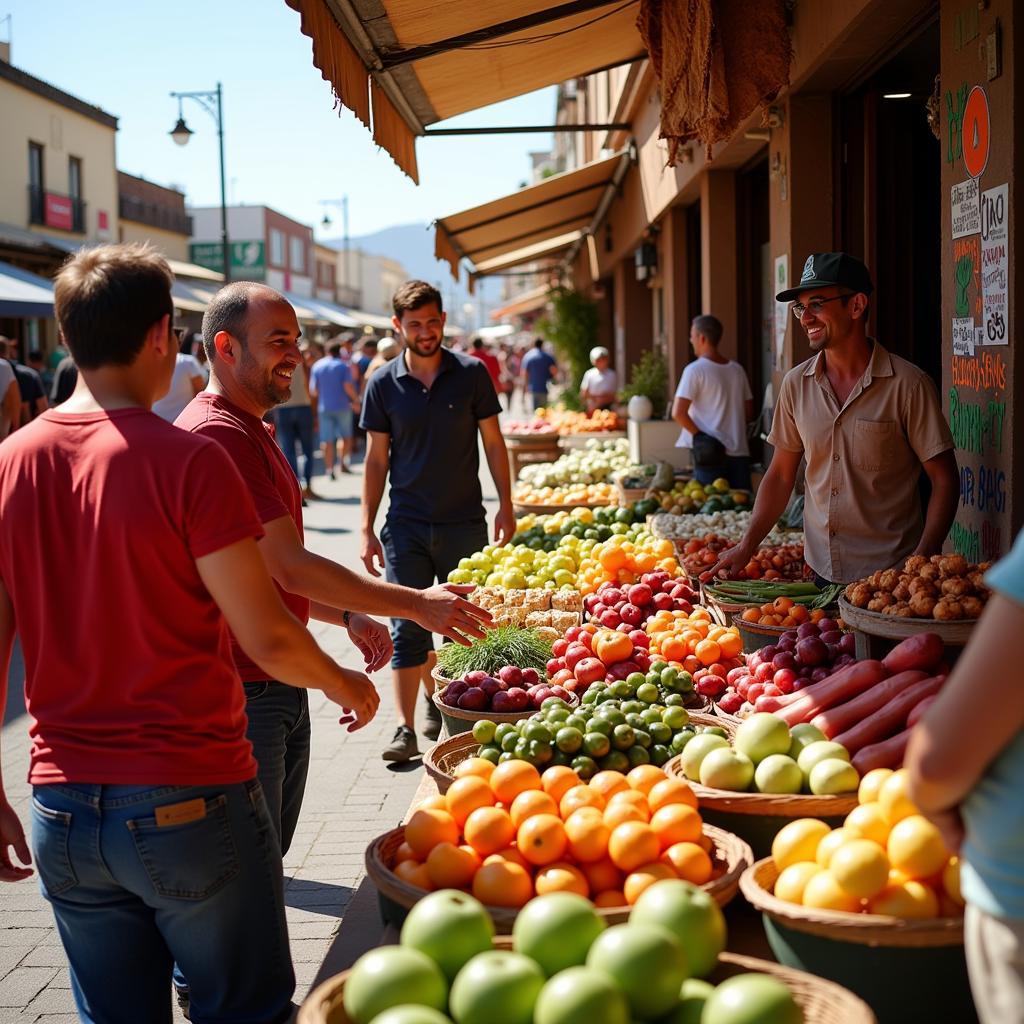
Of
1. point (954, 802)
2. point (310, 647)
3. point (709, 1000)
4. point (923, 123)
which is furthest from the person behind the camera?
point (923, 123)

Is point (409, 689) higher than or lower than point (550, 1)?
lower

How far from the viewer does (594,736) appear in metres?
3.30

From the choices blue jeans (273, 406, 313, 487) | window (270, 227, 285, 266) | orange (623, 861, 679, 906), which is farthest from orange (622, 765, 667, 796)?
window (270, 227, 285, 266)

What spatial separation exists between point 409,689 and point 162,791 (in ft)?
13.7

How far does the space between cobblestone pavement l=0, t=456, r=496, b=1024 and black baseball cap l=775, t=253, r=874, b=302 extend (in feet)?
9.77

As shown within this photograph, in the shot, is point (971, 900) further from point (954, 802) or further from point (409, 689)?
point (409, 689)

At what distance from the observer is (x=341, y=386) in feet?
63.9

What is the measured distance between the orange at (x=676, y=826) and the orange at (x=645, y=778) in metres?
0.23

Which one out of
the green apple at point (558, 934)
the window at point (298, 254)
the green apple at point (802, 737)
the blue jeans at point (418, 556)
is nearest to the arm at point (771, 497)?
the blue jeans at point (418, 556)

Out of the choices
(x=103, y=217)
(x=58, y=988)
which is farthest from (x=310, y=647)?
(x=103, y=217)

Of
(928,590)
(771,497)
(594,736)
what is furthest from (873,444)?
(594,736)

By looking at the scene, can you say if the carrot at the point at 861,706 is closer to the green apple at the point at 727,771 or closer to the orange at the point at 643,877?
the green apple at the point at 727,771

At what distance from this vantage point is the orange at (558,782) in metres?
2.92

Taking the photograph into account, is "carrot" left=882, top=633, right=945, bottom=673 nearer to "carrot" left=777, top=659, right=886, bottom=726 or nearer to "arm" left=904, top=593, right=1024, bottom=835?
"carrot" left=777, top=659, right=886, bottom=726
